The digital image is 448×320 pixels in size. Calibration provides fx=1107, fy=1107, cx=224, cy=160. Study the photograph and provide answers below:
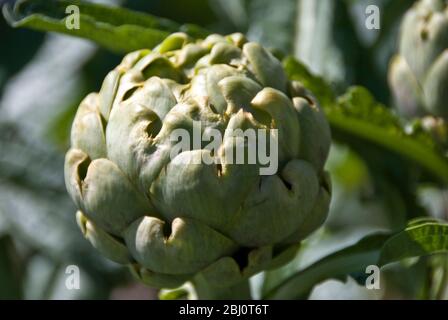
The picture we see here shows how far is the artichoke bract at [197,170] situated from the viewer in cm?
119

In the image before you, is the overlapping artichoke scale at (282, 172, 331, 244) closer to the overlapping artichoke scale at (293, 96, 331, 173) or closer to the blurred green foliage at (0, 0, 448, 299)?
the overlapping artichoke scale at (293, 96, 331, 173)

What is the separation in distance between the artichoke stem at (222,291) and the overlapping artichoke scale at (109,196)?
0.47ft

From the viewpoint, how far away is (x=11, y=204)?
2.02 metres

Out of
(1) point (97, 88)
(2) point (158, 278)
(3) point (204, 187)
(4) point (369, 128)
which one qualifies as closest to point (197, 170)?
(3) point (204, 187)

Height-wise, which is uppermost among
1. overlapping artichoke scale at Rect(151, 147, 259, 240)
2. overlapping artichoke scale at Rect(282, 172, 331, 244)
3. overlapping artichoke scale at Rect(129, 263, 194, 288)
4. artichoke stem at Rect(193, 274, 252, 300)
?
overlapping artichoke scale at Rect(151, 147, 259, 240)

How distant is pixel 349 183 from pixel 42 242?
0.57 meters

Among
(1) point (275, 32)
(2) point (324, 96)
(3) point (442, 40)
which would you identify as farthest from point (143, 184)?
(1) point (275, 32)

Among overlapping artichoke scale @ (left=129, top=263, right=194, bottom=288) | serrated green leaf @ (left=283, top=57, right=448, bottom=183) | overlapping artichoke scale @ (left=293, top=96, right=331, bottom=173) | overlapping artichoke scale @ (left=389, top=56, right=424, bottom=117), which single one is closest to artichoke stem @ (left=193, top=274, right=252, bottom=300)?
overlapping artichoke scale @ (left=129, top=263, right=194, bottom=288)

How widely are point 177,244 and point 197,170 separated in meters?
0.08

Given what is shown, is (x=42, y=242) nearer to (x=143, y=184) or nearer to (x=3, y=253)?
(x=3, y=253)

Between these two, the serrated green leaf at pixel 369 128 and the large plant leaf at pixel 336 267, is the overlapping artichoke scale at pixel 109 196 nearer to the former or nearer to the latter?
the large plant leaf at pixel 336 267

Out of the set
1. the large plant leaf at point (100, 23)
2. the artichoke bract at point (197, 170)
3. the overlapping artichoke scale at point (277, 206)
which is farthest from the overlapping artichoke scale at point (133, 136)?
the large plant leaf at point (100, 23)

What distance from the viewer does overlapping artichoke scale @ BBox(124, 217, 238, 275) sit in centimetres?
119

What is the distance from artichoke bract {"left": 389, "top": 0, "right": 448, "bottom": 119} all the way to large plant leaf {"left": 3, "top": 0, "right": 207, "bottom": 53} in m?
→ 0.32
